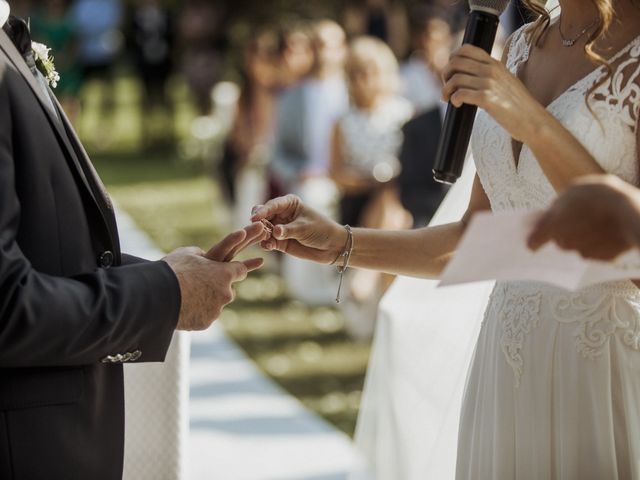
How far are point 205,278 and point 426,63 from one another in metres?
6.86

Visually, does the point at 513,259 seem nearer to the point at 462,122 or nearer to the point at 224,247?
the point at 462,122

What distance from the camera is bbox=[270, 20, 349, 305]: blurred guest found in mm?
Result: 8594

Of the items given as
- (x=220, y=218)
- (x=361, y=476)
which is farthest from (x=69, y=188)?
(x=220, y=218)

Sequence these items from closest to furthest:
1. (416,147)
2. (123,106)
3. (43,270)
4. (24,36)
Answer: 1. (43,270)
2. (24,36)
3. (416,147)
4. (123,106)

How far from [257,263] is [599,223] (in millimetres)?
1187

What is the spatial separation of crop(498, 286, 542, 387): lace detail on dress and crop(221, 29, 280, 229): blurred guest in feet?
25.0

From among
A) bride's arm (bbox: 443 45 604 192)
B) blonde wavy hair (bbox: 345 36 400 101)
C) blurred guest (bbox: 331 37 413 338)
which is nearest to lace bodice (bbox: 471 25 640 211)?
bride's arm (bbox: 443 45 604 192)

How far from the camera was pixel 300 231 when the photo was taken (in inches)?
116

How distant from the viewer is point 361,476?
4.16 m

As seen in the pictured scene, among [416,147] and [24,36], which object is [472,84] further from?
[416,147]

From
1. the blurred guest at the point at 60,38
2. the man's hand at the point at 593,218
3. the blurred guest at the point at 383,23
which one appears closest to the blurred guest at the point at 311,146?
the blurred guest at the point at 383,23

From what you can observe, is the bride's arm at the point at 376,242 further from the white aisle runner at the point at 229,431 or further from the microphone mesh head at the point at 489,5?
the white aisle runner at the point at 229,431

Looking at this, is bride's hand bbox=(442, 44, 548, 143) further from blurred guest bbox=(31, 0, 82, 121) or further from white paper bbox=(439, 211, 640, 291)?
blurred guest bbox=(31, 0, 82, 121)

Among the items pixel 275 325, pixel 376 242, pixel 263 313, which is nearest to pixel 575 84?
pixel 376 242
